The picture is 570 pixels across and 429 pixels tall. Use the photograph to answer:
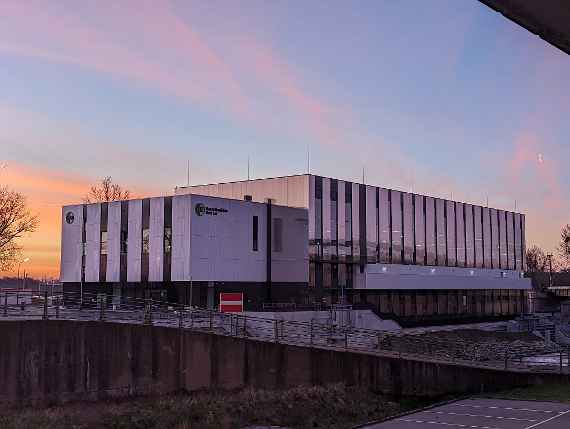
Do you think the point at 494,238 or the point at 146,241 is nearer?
the point at 146,241

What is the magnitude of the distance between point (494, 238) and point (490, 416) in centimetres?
7226

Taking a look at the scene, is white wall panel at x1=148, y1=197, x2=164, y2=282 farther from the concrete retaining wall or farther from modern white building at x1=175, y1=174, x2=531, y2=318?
the concrete retaining wall

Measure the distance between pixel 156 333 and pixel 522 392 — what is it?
15.0m

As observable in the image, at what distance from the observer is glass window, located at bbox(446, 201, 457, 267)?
77069mm

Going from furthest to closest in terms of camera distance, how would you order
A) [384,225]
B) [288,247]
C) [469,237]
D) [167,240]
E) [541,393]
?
[469,237]
[384,225]
[288,247]
[167,240]
[541,393]

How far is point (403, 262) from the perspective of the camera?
2709 inches

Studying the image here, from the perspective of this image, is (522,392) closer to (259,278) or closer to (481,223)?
(259,278)

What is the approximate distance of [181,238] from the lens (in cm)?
4728

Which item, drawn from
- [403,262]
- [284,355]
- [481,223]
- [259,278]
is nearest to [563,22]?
[284,355]

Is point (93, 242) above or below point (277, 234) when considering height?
below

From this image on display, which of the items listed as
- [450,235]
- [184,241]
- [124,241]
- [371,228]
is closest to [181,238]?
[184,241]

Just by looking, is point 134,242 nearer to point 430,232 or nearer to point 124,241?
point 124,241

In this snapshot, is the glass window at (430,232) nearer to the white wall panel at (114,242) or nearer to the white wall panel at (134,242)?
the white wall panel at (134,242)

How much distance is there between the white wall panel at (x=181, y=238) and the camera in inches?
1843
